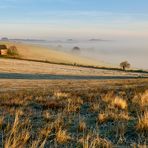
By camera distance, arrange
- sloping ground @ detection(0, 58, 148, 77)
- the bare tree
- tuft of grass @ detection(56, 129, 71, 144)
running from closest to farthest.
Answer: tuft of grass @ detection(56, 129, 71, 144) < sloping ground @ detection(0, 58, 148, 77) < the bare tree

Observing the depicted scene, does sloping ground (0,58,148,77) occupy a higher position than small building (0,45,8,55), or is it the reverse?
small building (0,45,8,55)

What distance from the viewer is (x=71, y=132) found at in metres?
11.8

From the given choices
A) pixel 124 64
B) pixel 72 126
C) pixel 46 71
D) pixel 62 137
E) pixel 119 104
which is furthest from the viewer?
pixel 124 64

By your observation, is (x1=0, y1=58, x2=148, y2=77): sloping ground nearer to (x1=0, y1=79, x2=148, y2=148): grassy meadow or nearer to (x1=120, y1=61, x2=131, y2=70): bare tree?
(x1=120, y1=61, x2=131, y2=70): bare tree

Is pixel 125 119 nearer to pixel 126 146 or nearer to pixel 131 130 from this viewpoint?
pixel 131 130

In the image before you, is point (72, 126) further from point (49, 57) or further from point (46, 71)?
point (49, 57)

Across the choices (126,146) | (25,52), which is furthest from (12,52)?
(126,146)

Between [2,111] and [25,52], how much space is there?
100126mm

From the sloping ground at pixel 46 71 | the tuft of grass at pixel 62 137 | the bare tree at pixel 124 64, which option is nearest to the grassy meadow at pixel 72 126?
the tuft of grass at pixel 62 137

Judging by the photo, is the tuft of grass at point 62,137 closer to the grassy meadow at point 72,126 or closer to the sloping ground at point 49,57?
the grassy meadow at point 72,126

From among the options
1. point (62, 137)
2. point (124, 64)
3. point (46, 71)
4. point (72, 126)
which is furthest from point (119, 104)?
point (124, 64)

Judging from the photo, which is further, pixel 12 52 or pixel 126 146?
pixel 12 52

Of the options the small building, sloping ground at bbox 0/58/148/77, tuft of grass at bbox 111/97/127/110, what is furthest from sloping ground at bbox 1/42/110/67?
tuft of grass at bbox 111/97/127/110

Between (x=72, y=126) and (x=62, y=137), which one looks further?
(x=72, y=126)
